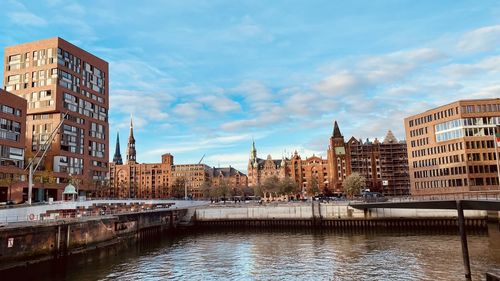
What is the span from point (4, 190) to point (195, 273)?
82.3m

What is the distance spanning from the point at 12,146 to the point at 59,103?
2329cm

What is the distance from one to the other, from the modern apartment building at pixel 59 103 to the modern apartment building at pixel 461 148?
378 feet

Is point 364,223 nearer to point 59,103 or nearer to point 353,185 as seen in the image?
point 353,185

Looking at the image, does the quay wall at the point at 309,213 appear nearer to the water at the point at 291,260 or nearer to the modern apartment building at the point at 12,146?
the water at the point at 291,260

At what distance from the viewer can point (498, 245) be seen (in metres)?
56.7

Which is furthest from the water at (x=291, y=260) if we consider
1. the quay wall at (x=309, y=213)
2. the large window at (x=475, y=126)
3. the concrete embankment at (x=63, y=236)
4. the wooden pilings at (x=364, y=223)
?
the large window at (x=475, y=126)

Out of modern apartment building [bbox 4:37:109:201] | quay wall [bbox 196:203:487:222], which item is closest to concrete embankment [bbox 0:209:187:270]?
quay wall [bbox 196:203:487:222]

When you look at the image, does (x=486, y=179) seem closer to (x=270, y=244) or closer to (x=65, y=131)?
(x=270, y=244)

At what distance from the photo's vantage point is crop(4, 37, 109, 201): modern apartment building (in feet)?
398

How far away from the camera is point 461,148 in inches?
4887

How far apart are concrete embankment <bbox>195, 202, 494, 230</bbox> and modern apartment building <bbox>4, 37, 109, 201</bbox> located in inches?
1975

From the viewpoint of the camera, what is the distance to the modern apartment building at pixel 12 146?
99250 mm

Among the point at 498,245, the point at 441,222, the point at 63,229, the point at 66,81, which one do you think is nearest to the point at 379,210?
the point at 441,222

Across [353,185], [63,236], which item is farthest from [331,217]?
[353,185]
